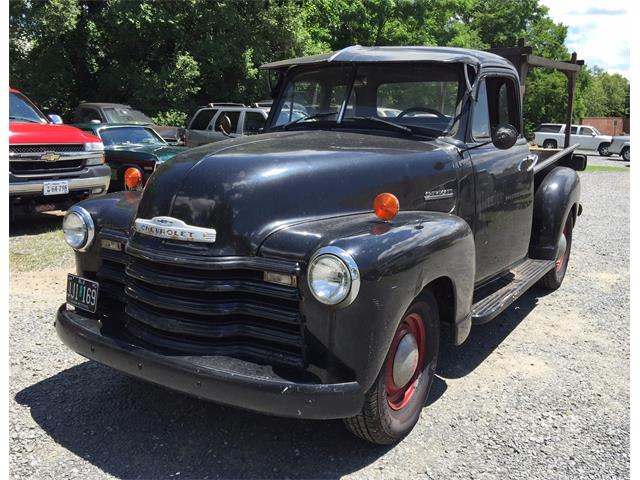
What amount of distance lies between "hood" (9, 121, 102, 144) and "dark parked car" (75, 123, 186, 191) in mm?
840

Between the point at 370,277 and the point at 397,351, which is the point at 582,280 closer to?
the point at 397,351

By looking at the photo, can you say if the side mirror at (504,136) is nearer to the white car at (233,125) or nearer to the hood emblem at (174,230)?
the hood emblem at (174,230)

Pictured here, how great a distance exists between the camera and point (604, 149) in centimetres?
3225

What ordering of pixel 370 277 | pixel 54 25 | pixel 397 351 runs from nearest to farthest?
pixel 370 277 < pixel 397 351 < pixel 54 25

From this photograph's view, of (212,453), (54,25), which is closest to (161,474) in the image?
(212,453)

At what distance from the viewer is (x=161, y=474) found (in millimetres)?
2891

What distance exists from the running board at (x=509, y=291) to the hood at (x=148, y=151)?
6.27 m

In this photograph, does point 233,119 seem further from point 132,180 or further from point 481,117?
point 481,117

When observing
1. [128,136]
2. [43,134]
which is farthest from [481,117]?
[128,136]

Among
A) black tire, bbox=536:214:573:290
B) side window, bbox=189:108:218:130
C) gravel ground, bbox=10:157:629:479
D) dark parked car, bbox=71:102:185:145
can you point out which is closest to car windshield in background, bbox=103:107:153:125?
dark parked car, bbox=71:102:185:145

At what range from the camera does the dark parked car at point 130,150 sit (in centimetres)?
980

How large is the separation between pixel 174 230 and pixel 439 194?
5.65ft

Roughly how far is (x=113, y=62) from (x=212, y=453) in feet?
67.5

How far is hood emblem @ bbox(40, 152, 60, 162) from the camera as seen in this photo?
819 centimetres
